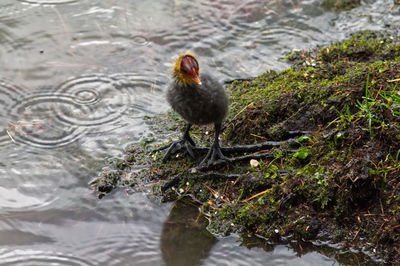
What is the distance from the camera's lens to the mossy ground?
3783mm

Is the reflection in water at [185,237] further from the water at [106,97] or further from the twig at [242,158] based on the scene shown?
the twig at [242,158]

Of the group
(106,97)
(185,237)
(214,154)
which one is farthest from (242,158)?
(106,97)

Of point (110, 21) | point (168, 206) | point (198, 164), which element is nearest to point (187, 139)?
point (198, 164)

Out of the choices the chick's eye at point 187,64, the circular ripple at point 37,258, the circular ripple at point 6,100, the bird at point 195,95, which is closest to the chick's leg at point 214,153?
the bird at point 195,95

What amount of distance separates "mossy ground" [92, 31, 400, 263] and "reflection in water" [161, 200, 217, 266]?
12 centimetres

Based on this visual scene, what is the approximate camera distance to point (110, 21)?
783 cm

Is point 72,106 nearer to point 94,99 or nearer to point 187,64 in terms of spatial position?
point 94,99

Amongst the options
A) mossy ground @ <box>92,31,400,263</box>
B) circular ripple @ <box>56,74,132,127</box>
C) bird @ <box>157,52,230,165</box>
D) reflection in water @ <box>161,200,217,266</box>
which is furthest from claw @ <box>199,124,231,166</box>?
circular ripple @ <box>56,74,132,127</box>

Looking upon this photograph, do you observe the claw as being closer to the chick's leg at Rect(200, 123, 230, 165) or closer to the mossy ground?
the chick's leg at Rect(200, 123, 230, 165)

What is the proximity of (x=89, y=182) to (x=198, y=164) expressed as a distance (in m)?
1.23

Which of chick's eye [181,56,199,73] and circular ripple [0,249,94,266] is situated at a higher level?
chick's eye [181,56,199,73]

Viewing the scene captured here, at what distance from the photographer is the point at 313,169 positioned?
161 inches

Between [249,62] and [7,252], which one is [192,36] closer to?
[249,62]

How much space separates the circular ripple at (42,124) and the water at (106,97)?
0.05 feet
